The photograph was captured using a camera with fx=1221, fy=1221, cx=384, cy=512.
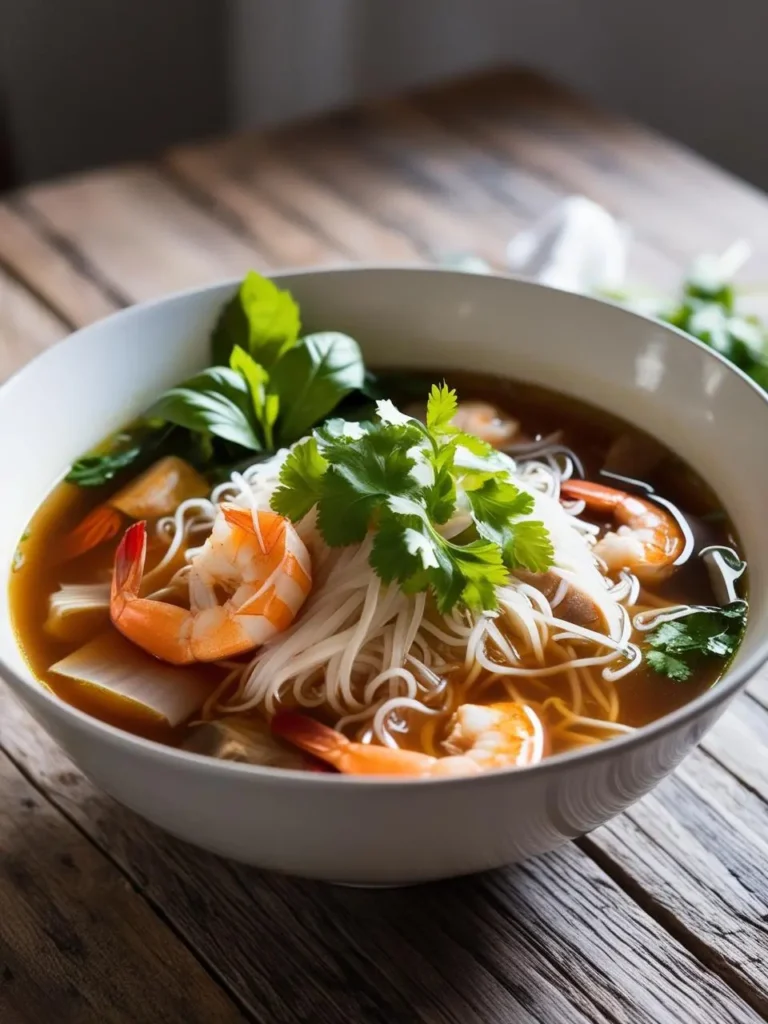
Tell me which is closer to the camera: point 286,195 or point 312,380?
point 312,380

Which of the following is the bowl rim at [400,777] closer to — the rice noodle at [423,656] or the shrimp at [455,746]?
the shrimp at [455,746]

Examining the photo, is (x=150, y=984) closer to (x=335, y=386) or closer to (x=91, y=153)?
(x=335, y=386)

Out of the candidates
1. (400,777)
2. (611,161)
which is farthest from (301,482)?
(611,161)

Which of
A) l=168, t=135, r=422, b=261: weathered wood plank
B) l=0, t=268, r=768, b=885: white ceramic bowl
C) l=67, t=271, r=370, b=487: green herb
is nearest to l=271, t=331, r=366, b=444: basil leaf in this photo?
l=67, t=271, r=370, b=487: green herb

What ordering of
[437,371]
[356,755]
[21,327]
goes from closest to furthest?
1. [356,755]
2. [437,371]
3. [21,327]

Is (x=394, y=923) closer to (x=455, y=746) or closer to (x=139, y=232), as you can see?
(x=455, y=746)
